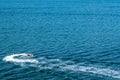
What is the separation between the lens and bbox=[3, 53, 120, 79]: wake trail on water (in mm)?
47688

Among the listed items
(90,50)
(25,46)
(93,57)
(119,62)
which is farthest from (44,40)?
(119,62)

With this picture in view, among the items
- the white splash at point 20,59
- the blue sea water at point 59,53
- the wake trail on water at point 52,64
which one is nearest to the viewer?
the blue sea water at point 59,53

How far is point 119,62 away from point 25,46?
21669 mm

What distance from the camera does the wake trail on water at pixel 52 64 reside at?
47688mm

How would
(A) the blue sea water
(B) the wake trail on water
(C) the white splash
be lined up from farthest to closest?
(C) the white splash
(B) the wake trail on water
(A) the blue sea water

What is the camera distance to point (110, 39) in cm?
7562

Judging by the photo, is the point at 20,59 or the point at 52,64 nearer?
the point at 52,64

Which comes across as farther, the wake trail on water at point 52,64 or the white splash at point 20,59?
the white splash at point 20,59

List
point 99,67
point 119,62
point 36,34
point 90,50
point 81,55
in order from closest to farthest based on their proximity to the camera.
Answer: point 99,67, point 119,62, point 81,55, point 90,50, point 36,34

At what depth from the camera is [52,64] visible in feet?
168

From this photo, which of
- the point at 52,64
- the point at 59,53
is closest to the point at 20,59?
the point at 52,64

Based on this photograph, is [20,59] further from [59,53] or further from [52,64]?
[59,53]

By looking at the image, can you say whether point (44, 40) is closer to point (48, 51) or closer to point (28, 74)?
point (48, 51)

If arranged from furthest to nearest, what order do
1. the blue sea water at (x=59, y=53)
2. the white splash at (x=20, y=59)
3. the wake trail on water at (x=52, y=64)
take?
the white splash at (x=20, y=59) < the wake trail on water at (x=52, y=64) < the blue sea water at (x=59, y=53)
